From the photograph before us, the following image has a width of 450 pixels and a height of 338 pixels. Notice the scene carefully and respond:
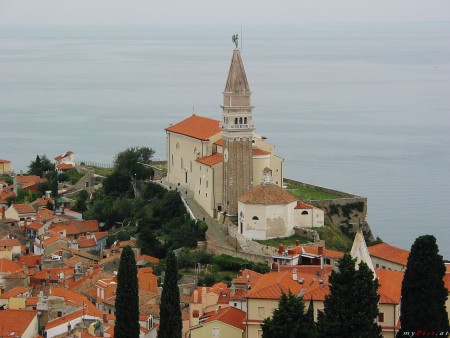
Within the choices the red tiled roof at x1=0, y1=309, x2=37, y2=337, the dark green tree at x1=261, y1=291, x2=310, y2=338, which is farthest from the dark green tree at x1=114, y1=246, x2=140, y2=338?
the dark green tree at x1=261, y1=291, x2=310, y2=338

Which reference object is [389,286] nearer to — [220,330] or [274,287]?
[274,287]

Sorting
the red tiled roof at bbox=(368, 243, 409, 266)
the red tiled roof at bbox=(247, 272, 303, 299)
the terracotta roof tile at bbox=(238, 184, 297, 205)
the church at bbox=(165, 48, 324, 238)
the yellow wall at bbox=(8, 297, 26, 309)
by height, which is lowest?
the yellow wall at bbox=(8, 297, 26, 309)

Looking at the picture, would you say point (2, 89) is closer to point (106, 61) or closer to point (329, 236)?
point (106, 61)

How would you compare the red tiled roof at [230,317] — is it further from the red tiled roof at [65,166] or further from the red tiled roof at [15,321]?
the red tiled roof at [65,166]

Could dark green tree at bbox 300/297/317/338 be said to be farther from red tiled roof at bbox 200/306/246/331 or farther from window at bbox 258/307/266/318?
red tiled roof at bbox 200/306/246/331

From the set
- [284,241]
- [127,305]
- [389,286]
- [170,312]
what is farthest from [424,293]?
[284,241]

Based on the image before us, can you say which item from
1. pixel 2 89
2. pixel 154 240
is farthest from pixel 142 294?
pixel 2 89

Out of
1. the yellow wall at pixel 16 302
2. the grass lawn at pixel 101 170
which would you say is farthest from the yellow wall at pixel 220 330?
A: the grass lawn at pixel 101 170
